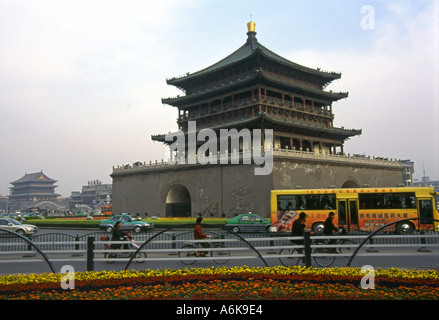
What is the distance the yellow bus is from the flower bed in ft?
48.0

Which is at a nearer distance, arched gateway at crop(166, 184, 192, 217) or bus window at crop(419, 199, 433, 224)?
bus window at crop(419, 199, 433, 224)

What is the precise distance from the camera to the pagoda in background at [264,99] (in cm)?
3750

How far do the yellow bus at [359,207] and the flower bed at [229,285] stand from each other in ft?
48.0

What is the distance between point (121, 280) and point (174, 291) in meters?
1.59

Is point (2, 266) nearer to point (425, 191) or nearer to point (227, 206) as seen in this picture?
point (425, 191)

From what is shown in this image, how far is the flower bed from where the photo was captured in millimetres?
6664

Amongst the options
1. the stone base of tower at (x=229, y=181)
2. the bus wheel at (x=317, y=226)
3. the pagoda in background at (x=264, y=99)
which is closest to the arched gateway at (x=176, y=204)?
the stone base of tower at (x=229, y=181)

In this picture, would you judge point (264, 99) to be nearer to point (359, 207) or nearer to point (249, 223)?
point (249, 223)

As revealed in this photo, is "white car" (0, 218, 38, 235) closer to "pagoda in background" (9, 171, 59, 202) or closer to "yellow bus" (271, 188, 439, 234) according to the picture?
A: "yellow bus" (271, 188, 439, 234)

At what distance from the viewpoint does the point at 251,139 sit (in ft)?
121

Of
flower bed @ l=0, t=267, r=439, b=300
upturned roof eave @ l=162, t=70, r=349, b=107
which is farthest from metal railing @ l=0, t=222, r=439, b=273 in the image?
upturned roof eave @ l=162, t=70, r=349, b=107

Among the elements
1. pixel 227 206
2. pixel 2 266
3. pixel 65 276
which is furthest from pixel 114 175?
pixel 65 276

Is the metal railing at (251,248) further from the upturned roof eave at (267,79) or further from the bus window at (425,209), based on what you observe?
the upturned roof eave at (267,79)

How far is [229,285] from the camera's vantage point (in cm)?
754
